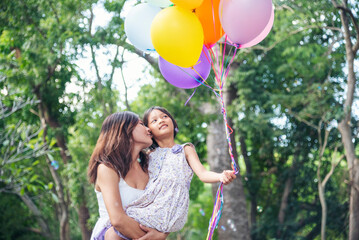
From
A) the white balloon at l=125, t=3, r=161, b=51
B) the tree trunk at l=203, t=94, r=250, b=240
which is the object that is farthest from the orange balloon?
the tree trunk at l=203, t=94, r=250, b=240

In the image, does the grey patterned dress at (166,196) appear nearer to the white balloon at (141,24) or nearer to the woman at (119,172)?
the woman at (119,172)

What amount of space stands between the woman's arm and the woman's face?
0.83 ft

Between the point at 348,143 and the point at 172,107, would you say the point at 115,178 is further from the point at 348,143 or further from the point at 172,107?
the point at 172,107

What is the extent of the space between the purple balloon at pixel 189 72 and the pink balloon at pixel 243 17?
0.29m

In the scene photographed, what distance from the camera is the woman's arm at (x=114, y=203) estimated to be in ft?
7.16

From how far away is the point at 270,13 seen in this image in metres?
2.80

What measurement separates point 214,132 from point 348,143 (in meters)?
2.67

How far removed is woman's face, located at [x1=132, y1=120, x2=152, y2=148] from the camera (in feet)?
8.02

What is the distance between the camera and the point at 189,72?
9.71ft

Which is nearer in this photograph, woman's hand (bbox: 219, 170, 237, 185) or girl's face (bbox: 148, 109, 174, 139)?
woman's hand (bbox: 219, 170, 237, 185)

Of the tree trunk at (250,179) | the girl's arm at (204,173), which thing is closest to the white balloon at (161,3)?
the girl's arm at (204,173)

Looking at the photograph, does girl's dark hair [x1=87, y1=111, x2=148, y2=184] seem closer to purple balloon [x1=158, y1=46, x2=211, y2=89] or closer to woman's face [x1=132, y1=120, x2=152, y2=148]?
woman's face [x1=132, y1=120, x2=152, y2=148]

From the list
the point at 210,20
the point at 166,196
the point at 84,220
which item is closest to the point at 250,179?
the point at 84,220

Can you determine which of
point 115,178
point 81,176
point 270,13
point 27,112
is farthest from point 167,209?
point 27,112
